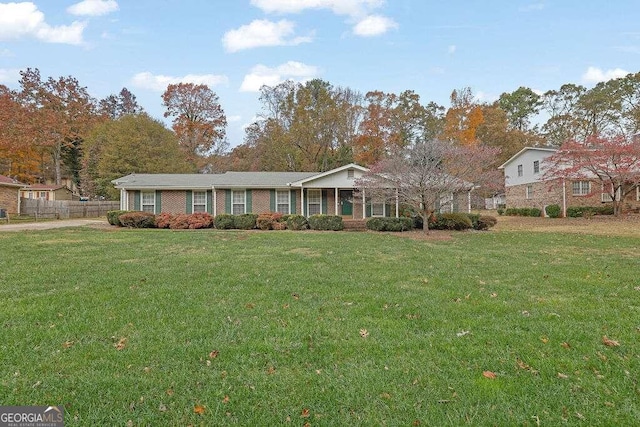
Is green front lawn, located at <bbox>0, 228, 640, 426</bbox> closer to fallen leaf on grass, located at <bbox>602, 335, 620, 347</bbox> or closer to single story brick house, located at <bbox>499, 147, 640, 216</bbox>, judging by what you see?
fallen leaf on grass, located at <bbox>602, 335, 620, 347</bbox>

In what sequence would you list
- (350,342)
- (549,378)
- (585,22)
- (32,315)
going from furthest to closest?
(585,22), (32,315), (350,342), (549,378)

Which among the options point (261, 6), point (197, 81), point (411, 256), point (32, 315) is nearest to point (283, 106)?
point (197, 81)

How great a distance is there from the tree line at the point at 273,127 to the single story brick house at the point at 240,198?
11.1 meters

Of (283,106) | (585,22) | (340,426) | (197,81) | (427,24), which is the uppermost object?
(197,81)

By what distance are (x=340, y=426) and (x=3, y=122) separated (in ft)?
136

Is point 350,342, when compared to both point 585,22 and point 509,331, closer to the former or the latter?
point 509,331

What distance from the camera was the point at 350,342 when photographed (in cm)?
362

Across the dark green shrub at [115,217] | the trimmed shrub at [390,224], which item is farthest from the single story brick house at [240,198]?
the trimmed shrub at [390,224]

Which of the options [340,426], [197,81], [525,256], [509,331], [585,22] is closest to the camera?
[340,426]

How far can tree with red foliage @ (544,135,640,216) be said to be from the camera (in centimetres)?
1991

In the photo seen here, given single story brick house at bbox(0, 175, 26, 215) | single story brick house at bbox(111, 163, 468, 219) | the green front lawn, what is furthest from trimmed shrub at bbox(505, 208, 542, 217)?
single story brick house at bbox(0, 175, 26, 215)

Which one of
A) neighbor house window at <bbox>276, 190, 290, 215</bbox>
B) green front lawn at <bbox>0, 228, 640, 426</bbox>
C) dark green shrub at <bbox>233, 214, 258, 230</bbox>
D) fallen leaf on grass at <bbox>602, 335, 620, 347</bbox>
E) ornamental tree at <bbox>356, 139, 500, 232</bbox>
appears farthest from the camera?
neighbor house window at <bbox>276, 190, 290, 215</bbox>

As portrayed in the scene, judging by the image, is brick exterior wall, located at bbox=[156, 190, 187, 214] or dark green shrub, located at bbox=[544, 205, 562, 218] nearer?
brick exterior wall, located at bbox=[156, 190, 187, 214]

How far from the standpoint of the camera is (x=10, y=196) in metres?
26.0
